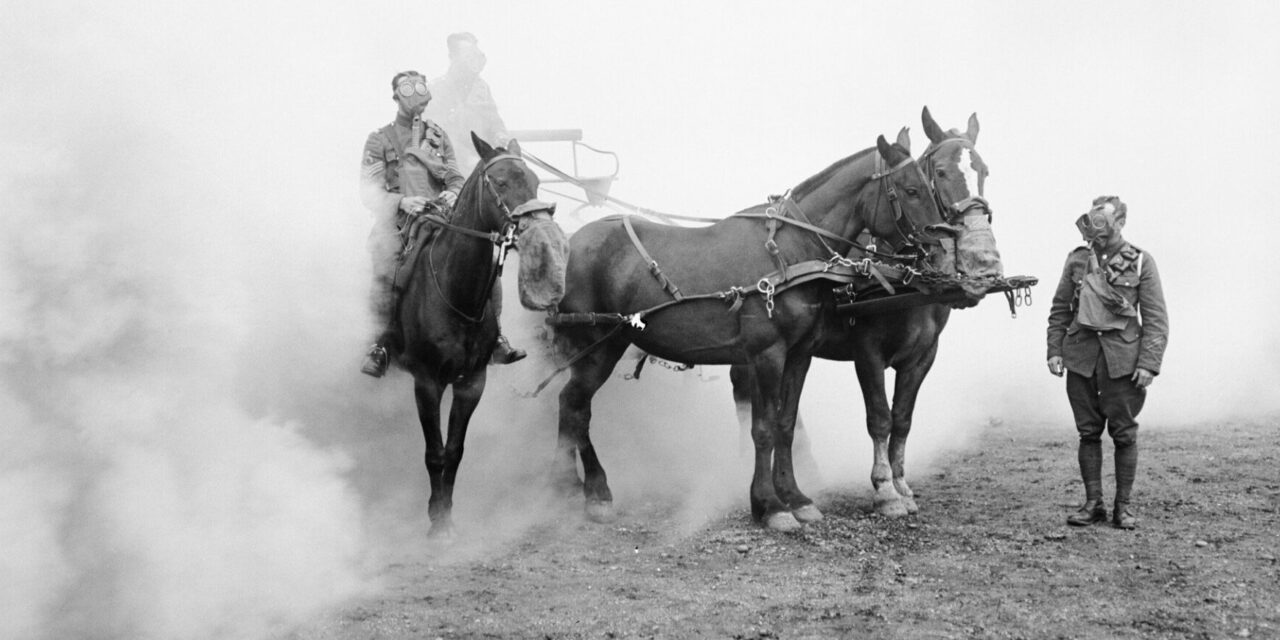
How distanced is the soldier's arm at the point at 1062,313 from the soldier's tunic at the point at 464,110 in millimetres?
6279

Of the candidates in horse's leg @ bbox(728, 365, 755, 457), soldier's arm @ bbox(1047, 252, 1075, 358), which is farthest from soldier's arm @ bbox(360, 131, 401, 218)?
soldier's arm @ bbox(1047, 252, 1075, 358)

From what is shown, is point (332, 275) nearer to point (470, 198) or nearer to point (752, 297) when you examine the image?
point (470, 198)

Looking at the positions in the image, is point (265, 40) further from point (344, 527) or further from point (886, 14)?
point (886, 14)

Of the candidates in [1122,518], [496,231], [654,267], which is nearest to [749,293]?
[654,267]

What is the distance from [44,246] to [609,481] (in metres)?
5.25

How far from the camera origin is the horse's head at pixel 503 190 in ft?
25.5

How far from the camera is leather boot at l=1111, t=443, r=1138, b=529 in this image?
8.43 meters

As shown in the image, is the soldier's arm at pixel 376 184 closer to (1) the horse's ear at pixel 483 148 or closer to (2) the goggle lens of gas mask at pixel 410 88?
(2) the goggle lens of gas mask at pixel 410 88

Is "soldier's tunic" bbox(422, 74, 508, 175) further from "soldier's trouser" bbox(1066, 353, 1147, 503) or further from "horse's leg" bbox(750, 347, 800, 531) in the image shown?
"soldier's trouser" bbox(1066, 353, 1147, 503)

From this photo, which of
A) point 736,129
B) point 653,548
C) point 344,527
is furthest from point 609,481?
point 736,129

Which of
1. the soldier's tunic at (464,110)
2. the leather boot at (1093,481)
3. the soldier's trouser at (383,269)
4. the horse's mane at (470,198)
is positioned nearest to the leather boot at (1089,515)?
the leather boot at (1093,481)

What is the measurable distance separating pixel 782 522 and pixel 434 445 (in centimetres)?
244

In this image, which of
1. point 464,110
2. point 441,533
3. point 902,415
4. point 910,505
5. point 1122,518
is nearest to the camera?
point 441,533

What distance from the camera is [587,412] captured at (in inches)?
380
